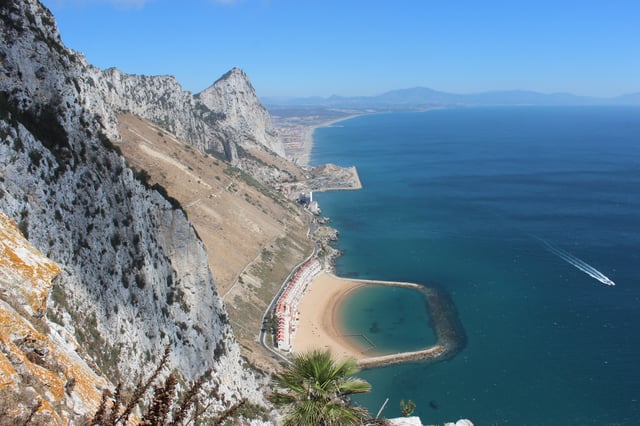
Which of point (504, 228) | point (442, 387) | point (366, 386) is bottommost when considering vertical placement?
point (442, 387)

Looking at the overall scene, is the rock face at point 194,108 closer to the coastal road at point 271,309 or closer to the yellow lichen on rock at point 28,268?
the coastal road at point 271,309

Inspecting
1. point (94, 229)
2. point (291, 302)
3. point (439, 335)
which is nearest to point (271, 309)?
point (291, 302)

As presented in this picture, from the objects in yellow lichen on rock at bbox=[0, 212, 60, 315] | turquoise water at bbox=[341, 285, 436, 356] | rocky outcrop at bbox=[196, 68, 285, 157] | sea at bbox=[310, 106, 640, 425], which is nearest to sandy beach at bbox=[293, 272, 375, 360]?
turquoise water at bbox=[341, 285, 436, 356]

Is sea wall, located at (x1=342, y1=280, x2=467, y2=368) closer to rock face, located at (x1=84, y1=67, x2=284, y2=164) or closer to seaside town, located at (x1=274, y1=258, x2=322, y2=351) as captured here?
seaside town, located at (x1=274, y1=258, x2=322, y2=351)

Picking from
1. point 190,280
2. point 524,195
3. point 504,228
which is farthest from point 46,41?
point 524,195

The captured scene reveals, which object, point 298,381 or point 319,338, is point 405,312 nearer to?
point 319,338
